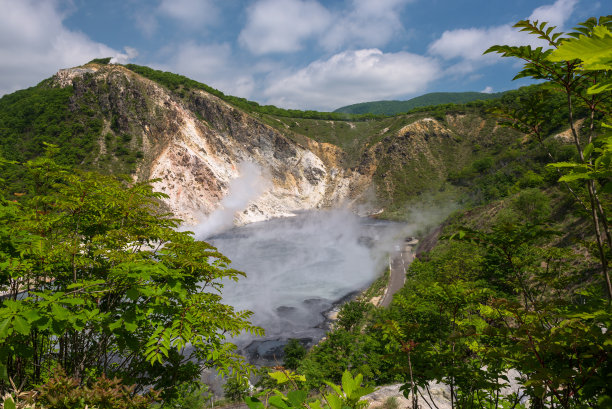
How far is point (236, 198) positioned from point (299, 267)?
29519 millimetres

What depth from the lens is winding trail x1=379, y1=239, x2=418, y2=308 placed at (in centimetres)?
3631

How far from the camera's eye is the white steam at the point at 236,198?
6506 centimetres

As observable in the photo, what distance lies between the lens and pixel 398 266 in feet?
147

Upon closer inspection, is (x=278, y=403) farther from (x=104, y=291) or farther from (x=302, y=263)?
(x=302, y=263)

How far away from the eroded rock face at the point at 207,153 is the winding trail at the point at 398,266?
36.0 meters

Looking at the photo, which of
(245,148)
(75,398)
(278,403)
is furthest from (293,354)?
(245,148)

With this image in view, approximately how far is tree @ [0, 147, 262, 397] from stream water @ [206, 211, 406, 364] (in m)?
25.5

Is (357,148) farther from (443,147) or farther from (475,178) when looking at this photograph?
(475,178)

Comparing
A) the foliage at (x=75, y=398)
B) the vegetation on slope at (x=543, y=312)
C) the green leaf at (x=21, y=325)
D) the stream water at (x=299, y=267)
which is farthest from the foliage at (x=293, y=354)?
the green leaf at (x=21, y=325)

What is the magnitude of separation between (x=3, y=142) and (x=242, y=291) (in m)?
63.4

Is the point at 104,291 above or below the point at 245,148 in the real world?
below

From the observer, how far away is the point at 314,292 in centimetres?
4228

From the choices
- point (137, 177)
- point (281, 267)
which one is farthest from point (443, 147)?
point (137, 177)

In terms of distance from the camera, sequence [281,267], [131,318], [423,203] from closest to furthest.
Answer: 1. [131,318]
2. [281,267]
3. [423,203]
